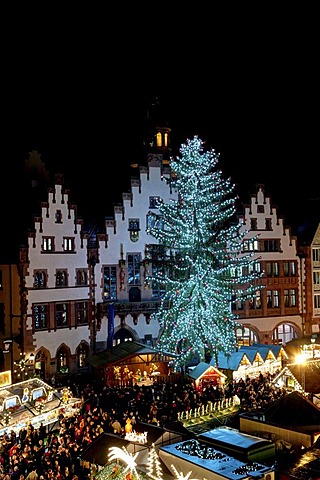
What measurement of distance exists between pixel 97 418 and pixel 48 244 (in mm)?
17901

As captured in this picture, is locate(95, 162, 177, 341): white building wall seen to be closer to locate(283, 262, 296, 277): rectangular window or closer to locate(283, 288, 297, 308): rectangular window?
locate(283, 262, 296, 277): rectangular window

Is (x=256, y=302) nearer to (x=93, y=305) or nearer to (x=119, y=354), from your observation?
(x=93, y=305)

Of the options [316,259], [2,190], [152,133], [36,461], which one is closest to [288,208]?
[316,259]

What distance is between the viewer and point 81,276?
43.0m

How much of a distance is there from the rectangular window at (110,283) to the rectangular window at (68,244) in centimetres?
Result: 322

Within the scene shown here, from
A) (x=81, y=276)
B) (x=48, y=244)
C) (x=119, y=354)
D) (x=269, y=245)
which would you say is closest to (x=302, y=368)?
(x=119, y=354)

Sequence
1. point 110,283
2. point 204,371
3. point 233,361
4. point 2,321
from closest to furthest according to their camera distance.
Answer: point 204,371
point 233,361
point 2,321
point 110,283

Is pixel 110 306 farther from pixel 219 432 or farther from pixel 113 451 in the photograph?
pixel 113 451

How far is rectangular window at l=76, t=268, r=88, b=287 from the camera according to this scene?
140ft

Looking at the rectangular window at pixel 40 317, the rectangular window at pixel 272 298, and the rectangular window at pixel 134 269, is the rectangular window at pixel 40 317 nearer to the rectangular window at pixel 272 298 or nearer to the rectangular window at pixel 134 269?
the rectangular window at pixel 134 269

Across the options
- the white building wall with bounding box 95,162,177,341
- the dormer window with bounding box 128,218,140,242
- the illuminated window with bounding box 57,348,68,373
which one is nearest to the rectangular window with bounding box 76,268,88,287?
the white building wall with bounding box 95,162,177,341

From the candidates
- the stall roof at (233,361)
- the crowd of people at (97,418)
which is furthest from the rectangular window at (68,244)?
the stall roof at (233,361)

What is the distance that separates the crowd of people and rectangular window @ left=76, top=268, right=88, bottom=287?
31.0 ft

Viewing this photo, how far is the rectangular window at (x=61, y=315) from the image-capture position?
135 ft
